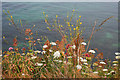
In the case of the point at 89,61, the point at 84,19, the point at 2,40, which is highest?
the point at 84,19

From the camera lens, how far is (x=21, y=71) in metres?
2.80

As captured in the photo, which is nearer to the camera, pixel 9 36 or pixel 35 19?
pixel 9 36

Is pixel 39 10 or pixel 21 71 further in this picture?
pixel 39 10

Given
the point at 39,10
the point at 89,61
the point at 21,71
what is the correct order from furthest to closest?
the point at 39,10, the point at 89,61, the point at 21,71

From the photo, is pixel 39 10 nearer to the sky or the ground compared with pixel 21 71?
nearer to the sky

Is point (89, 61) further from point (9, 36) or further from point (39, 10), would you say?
point (39, 10)

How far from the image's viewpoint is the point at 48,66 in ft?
9.64

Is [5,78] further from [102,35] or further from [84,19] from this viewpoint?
[84,19]

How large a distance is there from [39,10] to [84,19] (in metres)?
1.88

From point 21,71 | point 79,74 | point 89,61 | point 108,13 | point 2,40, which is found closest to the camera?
point 79,74

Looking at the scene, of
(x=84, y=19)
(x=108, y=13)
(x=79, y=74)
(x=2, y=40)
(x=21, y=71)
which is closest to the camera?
(x=79, y=74)

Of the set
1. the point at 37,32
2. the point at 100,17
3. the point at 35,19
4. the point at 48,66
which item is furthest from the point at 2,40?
the point at 100,17

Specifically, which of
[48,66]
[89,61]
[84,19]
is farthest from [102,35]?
[48,66]

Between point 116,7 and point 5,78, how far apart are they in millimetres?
5155
